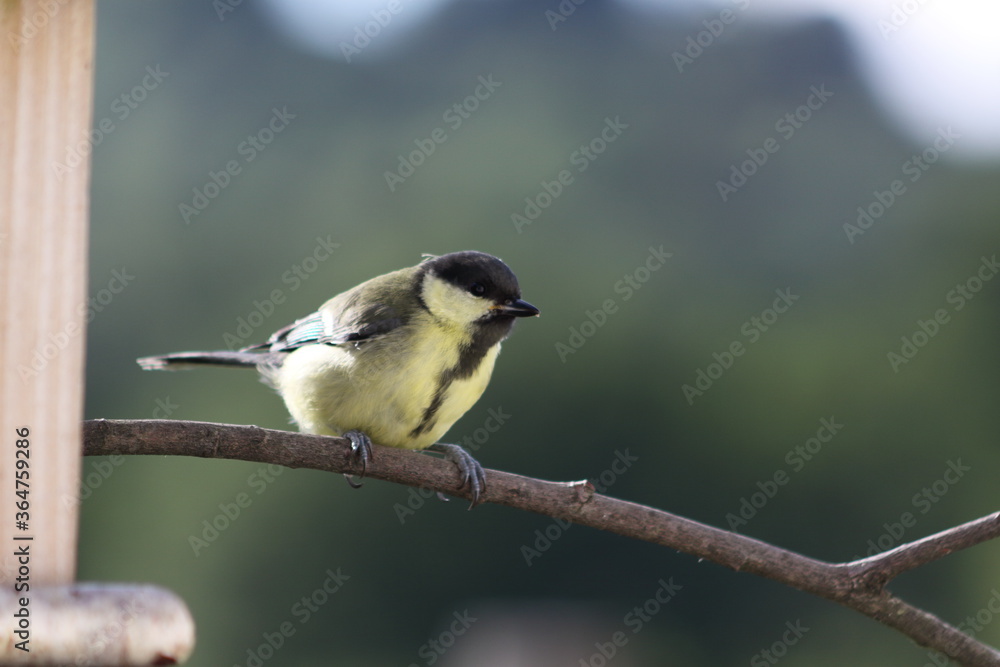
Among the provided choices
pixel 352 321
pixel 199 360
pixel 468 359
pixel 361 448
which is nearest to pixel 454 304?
pixel 468 359

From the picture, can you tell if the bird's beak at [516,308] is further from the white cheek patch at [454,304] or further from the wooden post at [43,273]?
the wooden post at [43,273]

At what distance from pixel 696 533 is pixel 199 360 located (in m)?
1.97

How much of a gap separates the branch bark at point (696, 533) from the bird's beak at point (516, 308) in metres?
0.89

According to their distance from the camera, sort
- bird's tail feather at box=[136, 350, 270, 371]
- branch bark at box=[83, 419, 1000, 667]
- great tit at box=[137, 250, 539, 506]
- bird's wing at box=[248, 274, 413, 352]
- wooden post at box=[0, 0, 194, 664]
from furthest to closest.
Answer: bird's tail feather at box=[136, 350, 270, 371], bird's wing at box=[248, 274, 413, 352], great tit at box=[137, 250, 539, 506], branch bark at box=[83, 419, 1000, 667], wooden post at box=[0, 0, 194, 664]

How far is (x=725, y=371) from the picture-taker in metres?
21.3

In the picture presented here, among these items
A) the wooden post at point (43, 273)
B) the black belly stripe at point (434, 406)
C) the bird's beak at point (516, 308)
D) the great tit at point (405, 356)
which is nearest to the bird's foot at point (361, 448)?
the great tit at point (405, 356)

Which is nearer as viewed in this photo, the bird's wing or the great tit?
the great tit

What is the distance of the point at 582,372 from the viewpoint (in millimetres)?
20188

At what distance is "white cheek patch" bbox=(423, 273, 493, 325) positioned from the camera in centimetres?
369

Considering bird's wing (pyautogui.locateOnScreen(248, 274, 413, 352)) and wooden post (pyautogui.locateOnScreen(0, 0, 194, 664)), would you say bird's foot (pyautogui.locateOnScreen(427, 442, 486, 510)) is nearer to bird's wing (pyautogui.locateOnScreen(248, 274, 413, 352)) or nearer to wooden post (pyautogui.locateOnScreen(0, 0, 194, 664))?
bird's wing (pyautogui.locateOnScreen(248, 274, 413, 352))

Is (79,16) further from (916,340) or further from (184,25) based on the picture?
(184,25)

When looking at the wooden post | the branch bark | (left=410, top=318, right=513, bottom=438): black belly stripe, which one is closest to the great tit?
(left=410, top=318, right=513, bottom=438): black belly stripe

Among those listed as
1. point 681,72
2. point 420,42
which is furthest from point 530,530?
point 420,42

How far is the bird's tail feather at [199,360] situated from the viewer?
12.5 ft
